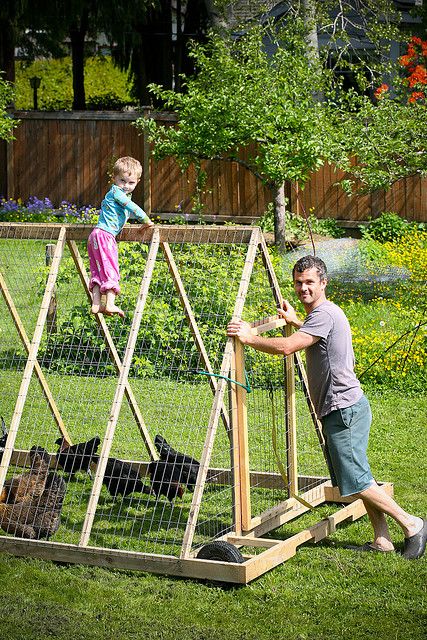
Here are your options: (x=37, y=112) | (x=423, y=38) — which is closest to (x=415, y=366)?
(x=37, y=112)

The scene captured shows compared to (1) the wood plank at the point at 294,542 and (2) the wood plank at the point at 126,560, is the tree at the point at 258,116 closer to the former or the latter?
(1) the wood plank at the point at 294,542

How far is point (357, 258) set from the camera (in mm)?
18625

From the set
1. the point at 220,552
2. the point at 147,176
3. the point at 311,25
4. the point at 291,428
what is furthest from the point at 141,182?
the point at 220,552

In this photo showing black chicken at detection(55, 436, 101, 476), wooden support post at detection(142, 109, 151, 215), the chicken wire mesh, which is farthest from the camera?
wooden support post at detection(142, 109, 151, 215)

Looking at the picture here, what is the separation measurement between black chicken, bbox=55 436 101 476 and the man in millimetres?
2221

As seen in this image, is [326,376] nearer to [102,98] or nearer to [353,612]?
[353,612]

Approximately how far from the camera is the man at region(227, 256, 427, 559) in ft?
22.7

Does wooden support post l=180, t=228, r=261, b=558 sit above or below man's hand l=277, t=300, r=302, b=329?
below

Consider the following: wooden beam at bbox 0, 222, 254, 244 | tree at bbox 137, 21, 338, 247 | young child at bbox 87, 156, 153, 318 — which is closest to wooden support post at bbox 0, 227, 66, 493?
wooden beam at bbox 0, 222, 254, 244

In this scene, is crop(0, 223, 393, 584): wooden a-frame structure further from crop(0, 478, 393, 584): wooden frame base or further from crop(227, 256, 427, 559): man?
crop(227, 256, 427, 559): man

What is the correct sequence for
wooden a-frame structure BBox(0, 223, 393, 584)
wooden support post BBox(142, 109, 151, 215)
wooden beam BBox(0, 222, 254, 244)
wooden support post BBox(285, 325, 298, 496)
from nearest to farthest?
1. wooden a-frame structure BBox(0, 223, 393, 584)
2. wooden beam BBox(0, 222, 254, 244)
3. wooden support post BBox(285, 325, 298, 496)
4. wooden support post BBox(142, 109, 151, 215)

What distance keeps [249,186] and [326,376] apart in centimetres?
1517

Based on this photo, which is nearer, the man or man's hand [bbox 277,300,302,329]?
the man

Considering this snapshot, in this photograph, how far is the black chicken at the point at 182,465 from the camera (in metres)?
8.03
